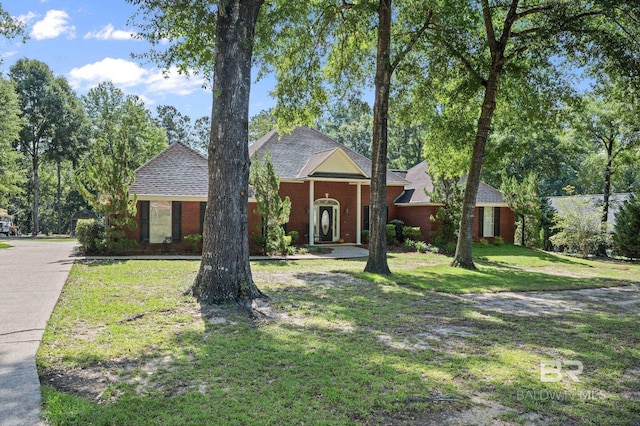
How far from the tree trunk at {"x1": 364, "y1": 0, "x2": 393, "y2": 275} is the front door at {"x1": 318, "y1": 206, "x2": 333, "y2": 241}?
9948mm

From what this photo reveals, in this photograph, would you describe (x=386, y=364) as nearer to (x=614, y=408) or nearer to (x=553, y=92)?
(x=614, y=408)

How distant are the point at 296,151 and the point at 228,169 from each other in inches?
657

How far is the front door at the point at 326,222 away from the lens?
23484 millimetres

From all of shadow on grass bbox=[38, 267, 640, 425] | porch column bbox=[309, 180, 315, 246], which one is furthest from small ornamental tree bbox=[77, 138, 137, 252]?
shadow on grass bbox=[38, 267, 640, 425]

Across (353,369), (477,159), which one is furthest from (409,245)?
(353,369)

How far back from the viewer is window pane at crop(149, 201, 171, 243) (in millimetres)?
18844

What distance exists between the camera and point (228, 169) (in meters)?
8.30

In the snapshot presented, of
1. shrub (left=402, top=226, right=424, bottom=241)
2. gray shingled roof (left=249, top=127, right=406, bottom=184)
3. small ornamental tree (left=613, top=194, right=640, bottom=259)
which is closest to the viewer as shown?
small ornamental tree (left=613, top=194, right=640, bottom=259)

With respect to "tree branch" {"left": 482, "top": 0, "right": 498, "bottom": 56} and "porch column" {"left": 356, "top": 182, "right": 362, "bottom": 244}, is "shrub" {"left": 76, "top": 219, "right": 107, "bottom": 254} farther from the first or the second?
"tree branch" {"left": 482, "top": 0, "right": 498, "bottom": 56}

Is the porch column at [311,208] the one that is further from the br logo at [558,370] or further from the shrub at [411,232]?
the br logo at [558,370]

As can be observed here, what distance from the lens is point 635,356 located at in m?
5.39

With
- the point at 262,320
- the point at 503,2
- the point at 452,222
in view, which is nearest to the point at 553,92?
the point at 503,2

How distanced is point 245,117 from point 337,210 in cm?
1547

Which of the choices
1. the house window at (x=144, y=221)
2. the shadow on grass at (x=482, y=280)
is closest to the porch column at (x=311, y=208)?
the house window at (x=144, y=221)
